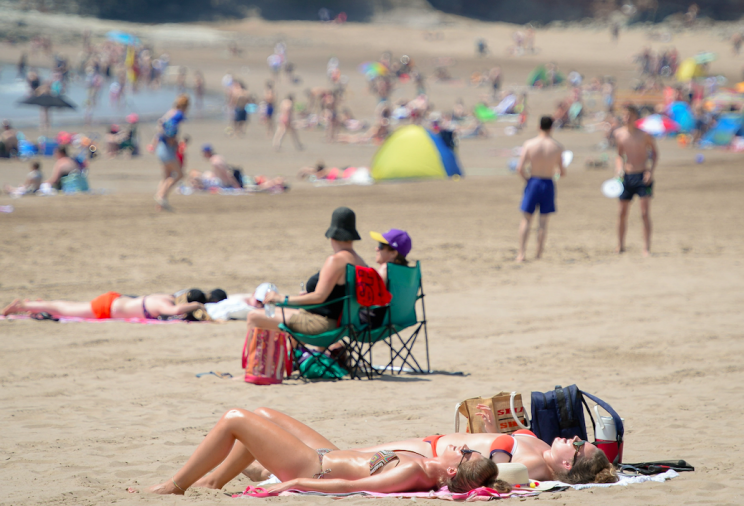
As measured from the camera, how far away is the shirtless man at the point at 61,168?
14297mm

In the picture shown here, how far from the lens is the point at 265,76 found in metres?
38.6

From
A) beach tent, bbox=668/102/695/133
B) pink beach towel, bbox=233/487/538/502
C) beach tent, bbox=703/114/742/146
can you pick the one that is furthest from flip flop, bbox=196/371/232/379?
beach tent, bbox=668/102/695/133

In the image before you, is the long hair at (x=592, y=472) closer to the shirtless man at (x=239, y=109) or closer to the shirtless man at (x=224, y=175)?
the shirtless man at (x=224, y=175)

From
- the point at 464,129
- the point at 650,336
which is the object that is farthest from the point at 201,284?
the point at 464,129

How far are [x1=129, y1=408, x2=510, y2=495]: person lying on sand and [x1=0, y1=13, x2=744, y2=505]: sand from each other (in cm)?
13

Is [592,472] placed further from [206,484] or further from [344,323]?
Result: [344,323]

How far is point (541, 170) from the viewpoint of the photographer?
31.7 feet

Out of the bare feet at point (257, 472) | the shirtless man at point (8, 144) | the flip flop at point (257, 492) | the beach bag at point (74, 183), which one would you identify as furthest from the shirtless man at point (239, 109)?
the flip flop at point (257, 492)

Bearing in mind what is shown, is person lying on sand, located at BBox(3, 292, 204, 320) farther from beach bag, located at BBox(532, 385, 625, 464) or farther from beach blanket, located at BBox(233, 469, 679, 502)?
beach bag, located at BBox(532, 385, 625, 464)

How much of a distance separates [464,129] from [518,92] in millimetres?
9217

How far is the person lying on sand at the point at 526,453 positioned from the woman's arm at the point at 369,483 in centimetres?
18

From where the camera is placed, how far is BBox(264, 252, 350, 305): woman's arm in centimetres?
551

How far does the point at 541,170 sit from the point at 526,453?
247 inches

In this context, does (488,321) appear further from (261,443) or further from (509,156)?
(509,156)
